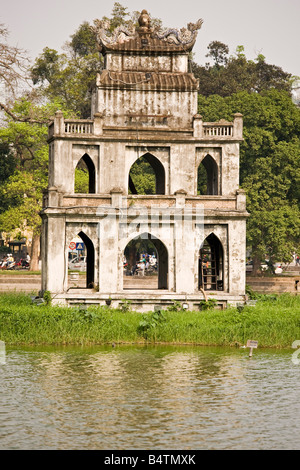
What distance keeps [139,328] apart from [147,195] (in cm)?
513

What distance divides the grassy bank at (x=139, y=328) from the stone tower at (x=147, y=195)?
2.33 metres

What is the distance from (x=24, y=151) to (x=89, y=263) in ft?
95.1

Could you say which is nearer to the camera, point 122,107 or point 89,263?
point 122,107

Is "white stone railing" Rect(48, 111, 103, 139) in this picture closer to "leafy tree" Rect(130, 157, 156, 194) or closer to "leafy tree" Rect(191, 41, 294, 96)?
"leafy tree" Rect(130, 157, 156, 194)

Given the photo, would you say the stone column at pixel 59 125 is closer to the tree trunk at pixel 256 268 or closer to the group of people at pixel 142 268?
the tree trunk at pixel 256 268

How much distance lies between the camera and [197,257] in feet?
95.5

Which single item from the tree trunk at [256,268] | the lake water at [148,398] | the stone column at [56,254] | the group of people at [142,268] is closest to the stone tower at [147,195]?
the stone column at [56,254]

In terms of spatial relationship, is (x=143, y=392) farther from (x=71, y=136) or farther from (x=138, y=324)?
(x=71, y=136)

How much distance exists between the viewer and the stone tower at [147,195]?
28656 millimetres

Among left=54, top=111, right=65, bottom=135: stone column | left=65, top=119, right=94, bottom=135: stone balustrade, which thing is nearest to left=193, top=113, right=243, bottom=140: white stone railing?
left=65, top=119, right=94, bottom=135: stone balustrade

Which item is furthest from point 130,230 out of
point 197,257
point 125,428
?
point 125,428

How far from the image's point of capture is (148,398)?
1916 centimetres

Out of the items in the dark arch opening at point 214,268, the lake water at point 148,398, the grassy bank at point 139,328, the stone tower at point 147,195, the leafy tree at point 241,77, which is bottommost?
the lake water at point 148,398

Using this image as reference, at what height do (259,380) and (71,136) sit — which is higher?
(71,136)
